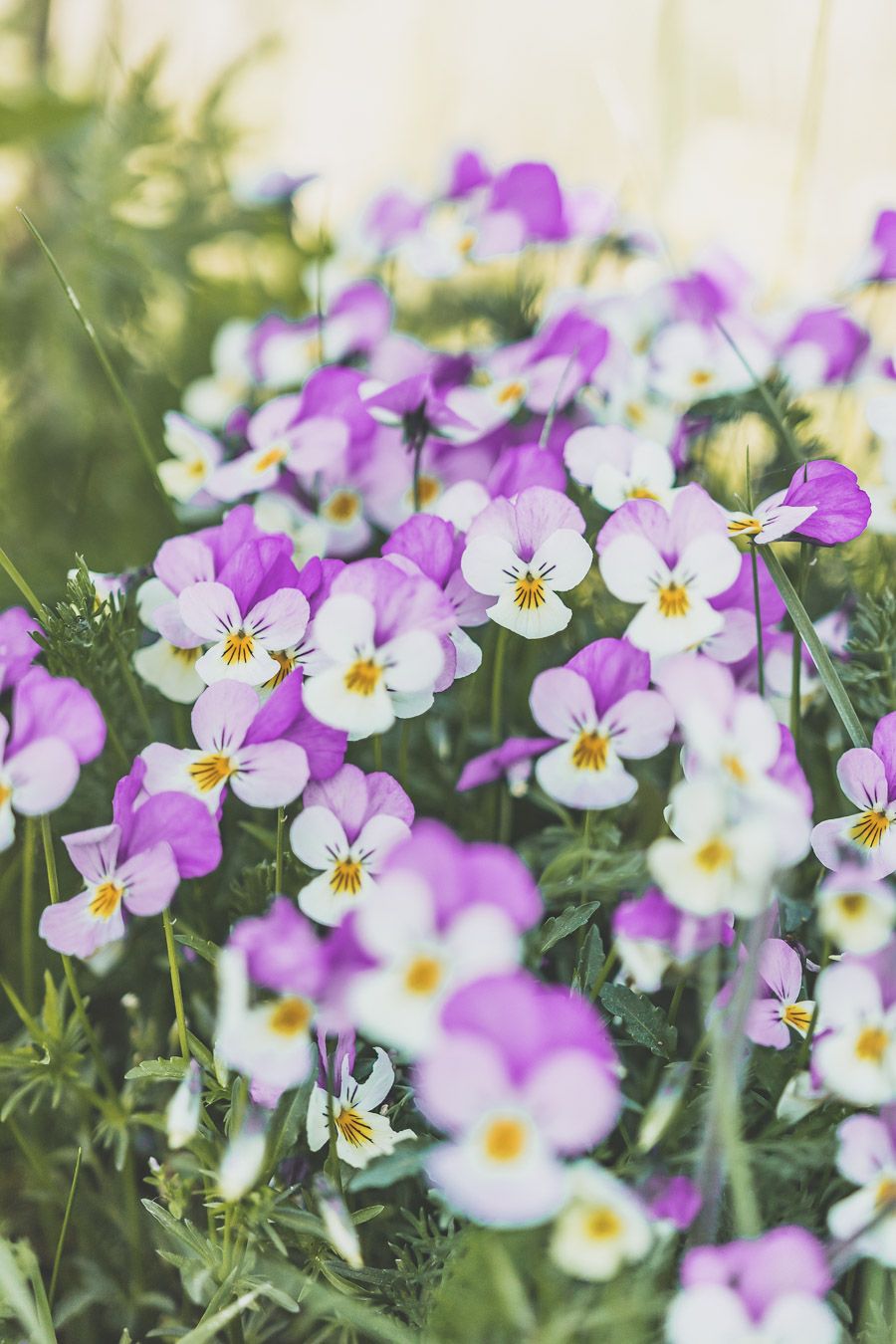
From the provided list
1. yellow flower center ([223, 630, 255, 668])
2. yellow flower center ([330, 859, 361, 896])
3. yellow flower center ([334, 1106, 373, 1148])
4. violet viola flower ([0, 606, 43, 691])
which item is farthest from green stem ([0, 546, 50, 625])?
yellow flower center ([334, 1106, 373, 1148])

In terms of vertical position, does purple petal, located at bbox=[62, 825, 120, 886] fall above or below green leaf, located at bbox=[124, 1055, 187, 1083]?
above

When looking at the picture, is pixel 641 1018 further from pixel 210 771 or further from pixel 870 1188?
pixel 210 771

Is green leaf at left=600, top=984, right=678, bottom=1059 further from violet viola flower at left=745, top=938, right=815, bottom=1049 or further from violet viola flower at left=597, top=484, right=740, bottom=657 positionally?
violet viola flower at left=597, top=484, right=740, bottom=657

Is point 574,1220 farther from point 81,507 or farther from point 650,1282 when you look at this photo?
point 81,507

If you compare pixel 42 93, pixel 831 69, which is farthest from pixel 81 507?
pixel 831 69

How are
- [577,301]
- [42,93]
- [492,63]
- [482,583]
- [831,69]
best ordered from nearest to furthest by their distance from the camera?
[482,583] → [42,93] → [577,301] → [831,69] → [492,63]

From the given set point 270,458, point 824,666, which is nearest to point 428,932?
point 824,666

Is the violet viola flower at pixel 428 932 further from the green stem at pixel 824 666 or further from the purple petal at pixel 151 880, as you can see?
the green stem at pixel 824 666
